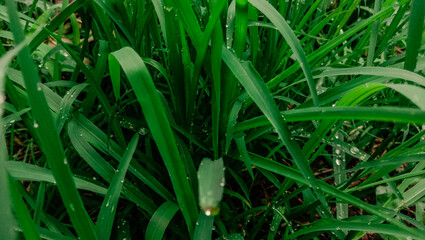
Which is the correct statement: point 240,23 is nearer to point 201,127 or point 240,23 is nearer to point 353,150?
point 201,127

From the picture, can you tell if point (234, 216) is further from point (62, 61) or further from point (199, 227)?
point (62, 61)

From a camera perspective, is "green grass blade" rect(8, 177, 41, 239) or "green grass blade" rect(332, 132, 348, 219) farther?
"green grass blade" rect(332, 132, 348, 219)

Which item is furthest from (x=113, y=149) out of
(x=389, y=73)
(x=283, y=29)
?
(x=389, y=73)

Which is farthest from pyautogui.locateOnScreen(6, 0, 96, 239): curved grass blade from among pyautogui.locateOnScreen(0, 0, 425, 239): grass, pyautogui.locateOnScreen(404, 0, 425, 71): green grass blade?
pyautogui.locateOnScreen(404, 0, 425, 71): green grass blade

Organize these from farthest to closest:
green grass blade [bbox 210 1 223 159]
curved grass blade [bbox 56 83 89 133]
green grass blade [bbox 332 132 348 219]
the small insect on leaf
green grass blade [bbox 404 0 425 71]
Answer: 1. green grass blade [bbox 332 132 348 219]
2. curved grass blade [bbox 56 83 89 133]
3. green grass blade [bbox 210 1 223 159]
4. green grass blade [bbox 404 0 425 71]
5. the small insect on leaf

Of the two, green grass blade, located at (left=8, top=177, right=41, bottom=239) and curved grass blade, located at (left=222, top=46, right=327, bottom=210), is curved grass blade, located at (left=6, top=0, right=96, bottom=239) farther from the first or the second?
curved grass blade, located at (left=222, top=46, right=327, bottom=210)

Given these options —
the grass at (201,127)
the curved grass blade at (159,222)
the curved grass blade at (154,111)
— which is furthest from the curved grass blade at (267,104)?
the curved grass blade at (159,222)

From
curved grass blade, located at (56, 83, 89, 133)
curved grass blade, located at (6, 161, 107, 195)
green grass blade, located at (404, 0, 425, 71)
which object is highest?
green grass blade, located at (404, 0, 425, 71)

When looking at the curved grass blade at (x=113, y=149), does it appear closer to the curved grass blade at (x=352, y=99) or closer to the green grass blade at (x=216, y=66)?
the green grass blade at (x=216, y=66)
